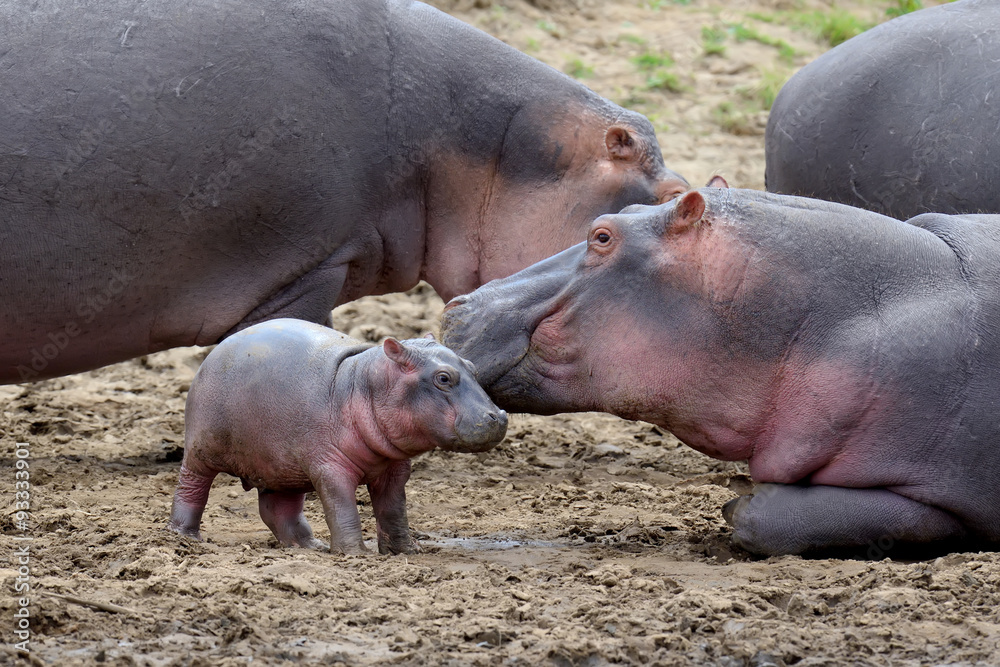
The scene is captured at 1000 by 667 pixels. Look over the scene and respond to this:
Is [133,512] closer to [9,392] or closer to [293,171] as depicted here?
[293,171]

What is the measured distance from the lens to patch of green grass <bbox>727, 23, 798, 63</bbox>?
11.1 metres

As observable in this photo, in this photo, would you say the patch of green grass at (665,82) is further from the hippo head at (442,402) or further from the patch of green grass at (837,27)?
the hippo head at (442,402)

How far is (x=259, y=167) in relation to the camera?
17.4 feet

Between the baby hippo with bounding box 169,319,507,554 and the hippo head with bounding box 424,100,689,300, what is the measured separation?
48.9 inches

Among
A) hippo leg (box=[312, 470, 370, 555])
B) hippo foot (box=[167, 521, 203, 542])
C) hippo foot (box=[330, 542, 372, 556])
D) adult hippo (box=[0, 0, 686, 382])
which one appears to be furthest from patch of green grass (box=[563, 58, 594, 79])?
hippo foot (box=[330, 542, 372, 556])

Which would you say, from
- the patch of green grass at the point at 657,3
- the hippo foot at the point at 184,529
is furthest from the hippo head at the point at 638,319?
the patch of green grass at the point at 657,3

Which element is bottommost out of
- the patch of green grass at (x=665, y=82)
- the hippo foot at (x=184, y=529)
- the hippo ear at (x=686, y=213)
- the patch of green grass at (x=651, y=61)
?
the patch of green grass at (x=665, y=82)

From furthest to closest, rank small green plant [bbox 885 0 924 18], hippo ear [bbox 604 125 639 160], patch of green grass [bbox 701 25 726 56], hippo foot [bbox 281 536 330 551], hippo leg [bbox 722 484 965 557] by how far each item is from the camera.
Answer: small green plant [bbox 885 0 924 18] → patch of green grass [bbox 701 25 726 56] → hippo ear [bbox 604 125 639 160] → hippo foot [bbox 281 536 330 551] → hippo leg [bbox 722 484 965 557]

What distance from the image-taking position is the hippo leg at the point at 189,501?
4750 mm

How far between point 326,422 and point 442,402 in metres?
0.39

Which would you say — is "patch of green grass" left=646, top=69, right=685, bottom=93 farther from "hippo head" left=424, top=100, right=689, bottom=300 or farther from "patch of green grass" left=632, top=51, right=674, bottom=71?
"hippo head" left=424, top=100, right=689, bottom=300

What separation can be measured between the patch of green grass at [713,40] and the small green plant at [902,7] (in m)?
1.84

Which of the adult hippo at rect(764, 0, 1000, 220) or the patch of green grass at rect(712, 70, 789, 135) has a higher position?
the adult hippo at rect(764, 0, 1000, 220)

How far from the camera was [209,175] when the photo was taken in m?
5.23
